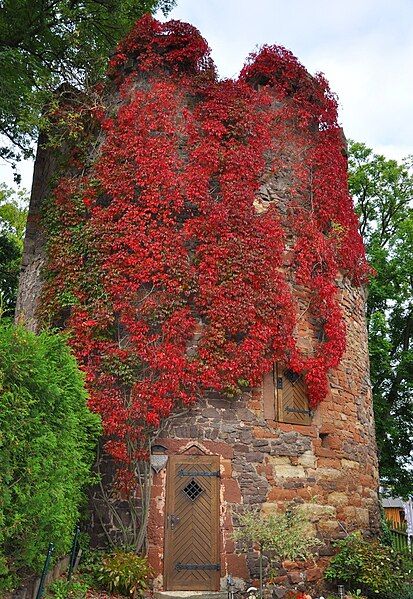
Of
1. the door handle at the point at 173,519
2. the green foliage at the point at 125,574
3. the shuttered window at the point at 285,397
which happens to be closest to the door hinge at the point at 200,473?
the door handle at the point at 173,519

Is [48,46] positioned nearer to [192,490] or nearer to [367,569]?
[192,490]

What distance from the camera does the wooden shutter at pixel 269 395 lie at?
9898 mm

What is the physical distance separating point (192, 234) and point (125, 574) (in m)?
5.37

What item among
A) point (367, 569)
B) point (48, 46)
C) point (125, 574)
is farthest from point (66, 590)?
point (48, 46)

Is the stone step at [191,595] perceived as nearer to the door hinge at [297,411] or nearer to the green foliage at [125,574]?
the green foliage at [125,574]

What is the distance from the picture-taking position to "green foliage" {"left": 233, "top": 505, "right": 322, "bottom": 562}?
8.28 metres

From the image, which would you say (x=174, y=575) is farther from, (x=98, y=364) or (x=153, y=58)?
(x=153, y=58)

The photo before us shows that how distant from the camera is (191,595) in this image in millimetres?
8633

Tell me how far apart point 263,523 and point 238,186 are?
5644 mm

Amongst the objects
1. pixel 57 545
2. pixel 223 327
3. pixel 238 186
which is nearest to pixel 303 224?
pixel 238 186

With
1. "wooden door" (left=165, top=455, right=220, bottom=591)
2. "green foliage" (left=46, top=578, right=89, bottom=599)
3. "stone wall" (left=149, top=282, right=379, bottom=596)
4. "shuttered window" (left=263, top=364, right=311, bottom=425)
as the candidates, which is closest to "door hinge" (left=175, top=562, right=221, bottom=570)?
"wooden door" (left=165, top=455, right=220, bottom=591)

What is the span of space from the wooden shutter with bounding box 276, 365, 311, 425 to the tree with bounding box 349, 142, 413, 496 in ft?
29.6

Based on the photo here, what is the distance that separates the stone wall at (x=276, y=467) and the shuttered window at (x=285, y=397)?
5.1 inches

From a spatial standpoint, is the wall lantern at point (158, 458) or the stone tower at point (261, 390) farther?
the wall lantern at point (158, 458)
